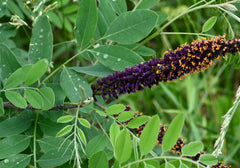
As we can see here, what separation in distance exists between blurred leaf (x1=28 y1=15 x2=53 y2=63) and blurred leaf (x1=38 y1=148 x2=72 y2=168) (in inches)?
11.0

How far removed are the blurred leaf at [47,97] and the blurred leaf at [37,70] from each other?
0.04 metres

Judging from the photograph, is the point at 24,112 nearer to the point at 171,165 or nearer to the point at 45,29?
the point at 45,29

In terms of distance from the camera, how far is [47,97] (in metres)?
0.92

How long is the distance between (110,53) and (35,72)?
25 centimetres

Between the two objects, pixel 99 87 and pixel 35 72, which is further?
pixel 99 87

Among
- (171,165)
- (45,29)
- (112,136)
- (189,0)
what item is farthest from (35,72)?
(189,0)

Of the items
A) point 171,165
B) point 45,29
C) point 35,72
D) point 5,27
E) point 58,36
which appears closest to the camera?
point 171,165

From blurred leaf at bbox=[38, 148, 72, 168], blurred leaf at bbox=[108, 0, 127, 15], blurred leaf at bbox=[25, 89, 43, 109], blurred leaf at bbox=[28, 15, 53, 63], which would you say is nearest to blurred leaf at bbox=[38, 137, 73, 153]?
blurred leaf at bbox=[38, 148, 72, 168]

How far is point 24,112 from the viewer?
1.07m

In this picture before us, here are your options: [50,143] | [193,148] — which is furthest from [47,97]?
[193,148]

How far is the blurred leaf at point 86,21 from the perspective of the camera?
96 cm

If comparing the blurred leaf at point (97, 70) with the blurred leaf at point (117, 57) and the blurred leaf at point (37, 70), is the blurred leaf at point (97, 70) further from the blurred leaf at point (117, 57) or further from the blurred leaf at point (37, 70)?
the blurred leaf at point (37, 70)

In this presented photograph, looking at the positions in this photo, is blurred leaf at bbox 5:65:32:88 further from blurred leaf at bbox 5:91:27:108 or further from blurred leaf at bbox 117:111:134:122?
blurred leaf at bbox 117:111:134:122

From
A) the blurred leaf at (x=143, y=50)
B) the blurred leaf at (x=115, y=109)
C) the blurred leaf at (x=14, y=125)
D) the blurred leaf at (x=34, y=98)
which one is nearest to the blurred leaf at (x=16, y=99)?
the blurred leaf at (x=34, y=98)
